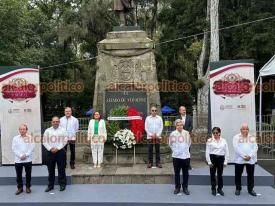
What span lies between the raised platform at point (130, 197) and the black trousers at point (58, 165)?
22 centimetres

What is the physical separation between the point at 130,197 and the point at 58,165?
1.72 metres

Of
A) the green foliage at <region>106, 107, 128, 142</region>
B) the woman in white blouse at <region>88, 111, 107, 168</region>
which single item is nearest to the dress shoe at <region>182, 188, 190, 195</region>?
the woman in white blouse at <region>88, 111, 107, 168</region>

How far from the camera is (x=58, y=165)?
9.84 metres

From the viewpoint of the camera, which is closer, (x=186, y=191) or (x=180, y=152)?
(x=180, y=152)

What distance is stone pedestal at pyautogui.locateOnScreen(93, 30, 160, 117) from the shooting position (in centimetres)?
1261

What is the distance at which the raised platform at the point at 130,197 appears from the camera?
29.3ft

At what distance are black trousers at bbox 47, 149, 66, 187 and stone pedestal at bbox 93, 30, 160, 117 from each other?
9.73ft

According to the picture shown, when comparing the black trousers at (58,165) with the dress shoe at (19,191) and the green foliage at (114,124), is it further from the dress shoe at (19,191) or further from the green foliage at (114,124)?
the green foliage at (114,124)

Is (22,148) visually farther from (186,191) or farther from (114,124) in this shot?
(186,191)

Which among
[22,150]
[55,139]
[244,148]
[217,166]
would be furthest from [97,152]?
[244,148]

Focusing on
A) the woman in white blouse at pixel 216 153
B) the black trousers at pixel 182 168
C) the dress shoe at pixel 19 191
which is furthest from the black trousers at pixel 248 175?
the dress shoe at pixel 19 191

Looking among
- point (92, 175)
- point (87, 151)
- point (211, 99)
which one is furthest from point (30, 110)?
point (211, 99)

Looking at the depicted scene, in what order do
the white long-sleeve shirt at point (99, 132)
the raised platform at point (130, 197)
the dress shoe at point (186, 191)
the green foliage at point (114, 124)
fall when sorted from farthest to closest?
1. the green foliage at point (114, 124)
2. the white long-sleeve shirt at point (99, 132)
3. the dress shoe at point (186, 191)
4. the raised platform at point (130, 197)

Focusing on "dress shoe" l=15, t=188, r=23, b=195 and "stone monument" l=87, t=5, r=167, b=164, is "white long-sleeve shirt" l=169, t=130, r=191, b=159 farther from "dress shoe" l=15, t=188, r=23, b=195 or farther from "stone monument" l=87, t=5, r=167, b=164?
"dress shoe" l=15, t=188, r=23, b=195
